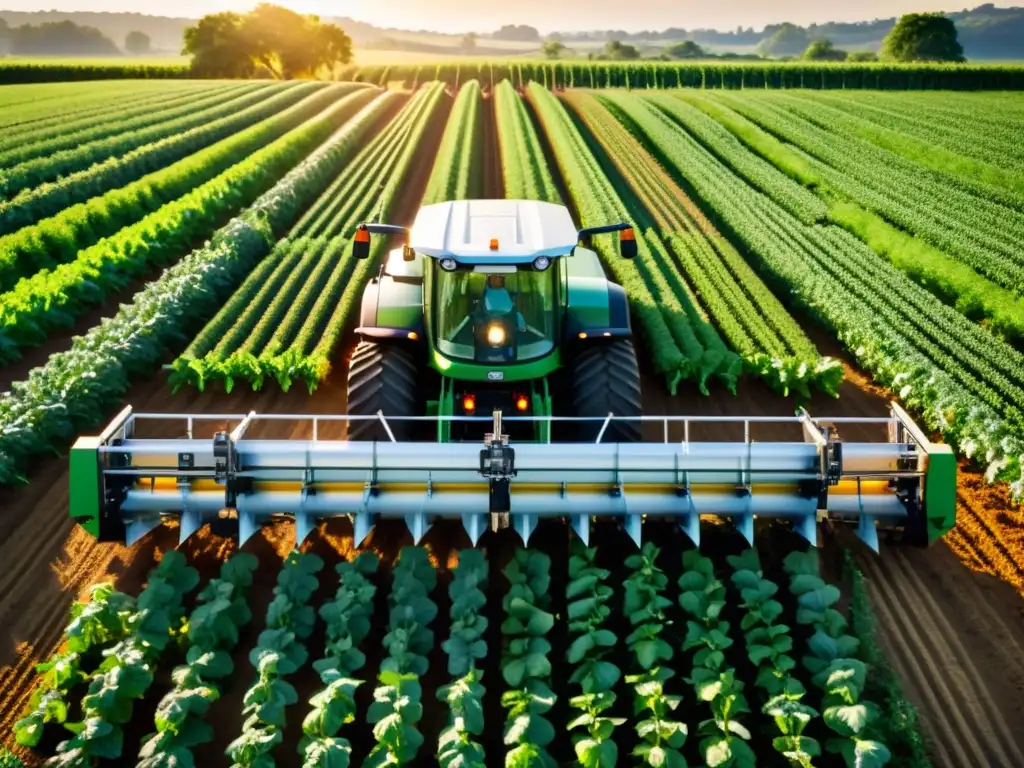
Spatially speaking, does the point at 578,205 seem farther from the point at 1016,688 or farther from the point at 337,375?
the point at 1016,688

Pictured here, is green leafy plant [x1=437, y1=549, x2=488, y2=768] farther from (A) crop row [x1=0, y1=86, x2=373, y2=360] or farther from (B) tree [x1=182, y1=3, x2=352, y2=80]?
(B) tree [x1=182, y1=3, x2=352, y2=80]

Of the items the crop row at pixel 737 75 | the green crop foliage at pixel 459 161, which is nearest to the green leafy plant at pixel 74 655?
the green crop foliage at pixel 459 161

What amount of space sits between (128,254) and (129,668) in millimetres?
10176

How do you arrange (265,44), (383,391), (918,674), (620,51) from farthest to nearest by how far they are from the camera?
(620,51) → (265,44) → (383,391) → (918,674)

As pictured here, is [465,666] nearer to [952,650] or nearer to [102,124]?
[952,650]

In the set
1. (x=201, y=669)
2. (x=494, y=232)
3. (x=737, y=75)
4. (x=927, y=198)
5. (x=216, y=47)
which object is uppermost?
(x=216, y=47)

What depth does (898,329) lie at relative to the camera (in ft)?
39.0

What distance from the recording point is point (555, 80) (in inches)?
1927

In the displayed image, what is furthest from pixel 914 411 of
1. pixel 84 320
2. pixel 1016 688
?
pixel 84 320

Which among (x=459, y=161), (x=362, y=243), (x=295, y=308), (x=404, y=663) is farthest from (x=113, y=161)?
(x=404, y=663)

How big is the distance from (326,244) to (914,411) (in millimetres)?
9089

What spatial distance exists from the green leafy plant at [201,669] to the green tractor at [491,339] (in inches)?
59.7

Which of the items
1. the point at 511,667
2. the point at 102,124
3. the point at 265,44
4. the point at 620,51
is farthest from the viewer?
the point at 620,51

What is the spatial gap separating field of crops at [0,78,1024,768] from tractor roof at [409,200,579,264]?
2.22 meters
